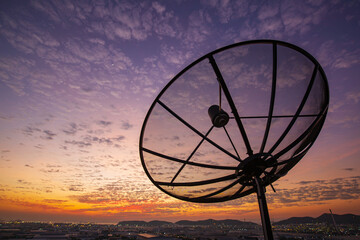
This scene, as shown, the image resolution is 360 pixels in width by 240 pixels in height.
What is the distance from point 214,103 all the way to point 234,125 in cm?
121

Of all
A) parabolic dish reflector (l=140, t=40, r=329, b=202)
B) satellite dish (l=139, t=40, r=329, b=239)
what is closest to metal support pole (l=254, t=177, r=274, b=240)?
satellite dish (l=139, t=40, r=329, b=239)

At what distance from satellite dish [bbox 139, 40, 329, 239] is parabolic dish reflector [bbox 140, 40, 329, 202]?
2 cm

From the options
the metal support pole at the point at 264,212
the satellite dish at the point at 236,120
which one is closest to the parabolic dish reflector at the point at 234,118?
the satellite dish at the point at 236,120

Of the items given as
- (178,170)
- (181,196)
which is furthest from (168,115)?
(181,196)

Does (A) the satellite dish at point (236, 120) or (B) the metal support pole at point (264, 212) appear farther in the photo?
(A) the satellite dish at point (236, 120)

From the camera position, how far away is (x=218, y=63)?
4719mm

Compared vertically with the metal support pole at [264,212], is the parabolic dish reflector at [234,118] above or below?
above

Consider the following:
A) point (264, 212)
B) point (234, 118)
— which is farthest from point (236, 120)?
point (264, 212)

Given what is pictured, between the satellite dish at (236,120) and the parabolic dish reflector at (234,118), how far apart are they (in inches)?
1.0

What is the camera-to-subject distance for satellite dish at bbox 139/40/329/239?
4.72 m

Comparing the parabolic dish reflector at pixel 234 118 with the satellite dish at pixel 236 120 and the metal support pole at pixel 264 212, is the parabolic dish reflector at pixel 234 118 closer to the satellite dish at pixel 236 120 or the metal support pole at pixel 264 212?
the satellite dish at pixel 236 120

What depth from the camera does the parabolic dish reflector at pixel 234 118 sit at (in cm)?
479

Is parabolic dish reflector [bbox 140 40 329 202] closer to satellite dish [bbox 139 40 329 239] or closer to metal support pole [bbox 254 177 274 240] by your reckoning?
satellite dish [bbox 139 40 329 239]

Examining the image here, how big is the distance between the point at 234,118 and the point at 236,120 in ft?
1.00
